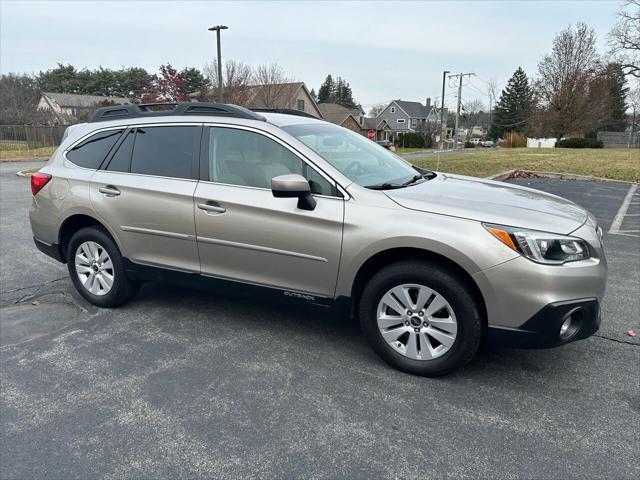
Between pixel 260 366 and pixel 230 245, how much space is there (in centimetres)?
94

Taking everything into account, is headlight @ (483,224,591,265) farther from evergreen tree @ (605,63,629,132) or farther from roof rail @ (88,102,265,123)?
evergreen tree @ (605,63,629,132)

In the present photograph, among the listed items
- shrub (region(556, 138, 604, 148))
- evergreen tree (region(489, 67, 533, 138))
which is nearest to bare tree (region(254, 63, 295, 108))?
shrub (region(556, 138, 604, 148))

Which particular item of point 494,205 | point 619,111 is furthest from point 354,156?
point 619,111

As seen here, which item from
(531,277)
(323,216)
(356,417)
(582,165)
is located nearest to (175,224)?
(323,216)

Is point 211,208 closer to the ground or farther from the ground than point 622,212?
farther from the ground

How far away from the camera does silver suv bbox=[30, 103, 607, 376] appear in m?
2.95

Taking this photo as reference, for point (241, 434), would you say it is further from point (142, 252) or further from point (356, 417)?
point (142, 252)

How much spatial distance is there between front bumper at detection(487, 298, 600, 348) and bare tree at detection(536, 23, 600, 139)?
44.3 metres

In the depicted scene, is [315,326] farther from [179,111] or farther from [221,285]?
[179,111]

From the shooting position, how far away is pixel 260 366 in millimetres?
3445

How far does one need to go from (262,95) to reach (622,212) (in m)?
30.3

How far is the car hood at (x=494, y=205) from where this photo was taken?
3027 millimetres

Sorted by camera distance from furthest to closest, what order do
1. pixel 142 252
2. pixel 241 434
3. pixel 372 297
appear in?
pixel 142 252
pixel 372 297
pixel 241 434

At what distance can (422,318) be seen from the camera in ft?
10.4
